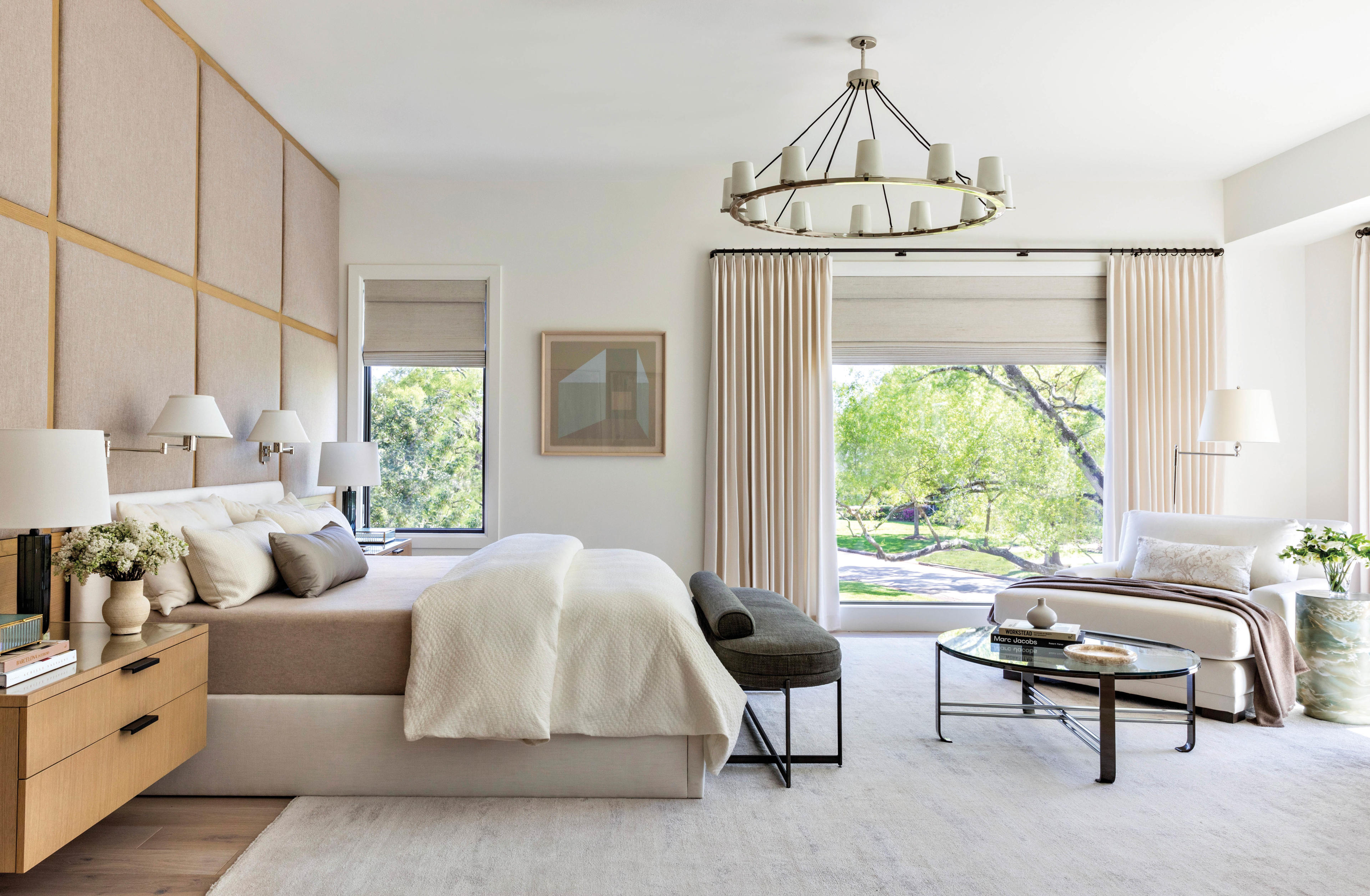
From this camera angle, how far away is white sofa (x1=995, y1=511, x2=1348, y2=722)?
11.9 feet

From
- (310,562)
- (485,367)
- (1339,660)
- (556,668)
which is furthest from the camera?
(485,367)

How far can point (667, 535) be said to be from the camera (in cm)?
545

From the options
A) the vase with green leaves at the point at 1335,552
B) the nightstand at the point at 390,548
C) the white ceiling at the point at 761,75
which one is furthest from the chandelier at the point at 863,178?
the nightstand at the point at 390,548

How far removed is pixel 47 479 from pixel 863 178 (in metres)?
2.52

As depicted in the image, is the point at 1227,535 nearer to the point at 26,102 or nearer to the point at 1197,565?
the point at 1197,565

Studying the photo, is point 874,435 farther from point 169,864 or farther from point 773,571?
point 169,864

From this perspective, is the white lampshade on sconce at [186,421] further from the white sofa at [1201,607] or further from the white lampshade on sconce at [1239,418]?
the white lampshade on sconce at [1239,418]

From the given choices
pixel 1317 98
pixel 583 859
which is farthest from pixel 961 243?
pixel 583 859

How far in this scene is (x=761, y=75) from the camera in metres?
3.94

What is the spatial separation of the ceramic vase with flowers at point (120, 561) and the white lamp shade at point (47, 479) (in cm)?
20

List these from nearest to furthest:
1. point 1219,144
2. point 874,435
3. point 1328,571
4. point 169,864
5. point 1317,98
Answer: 1. point 169,864
2. point 1328,571
3. point 1317,98
4. point 1219,144
5. point 874,435

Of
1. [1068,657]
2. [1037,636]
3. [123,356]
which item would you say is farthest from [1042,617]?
[123,356]

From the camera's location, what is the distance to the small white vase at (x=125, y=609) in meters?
2.40

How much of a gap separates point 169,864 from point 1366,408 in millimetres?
6041
